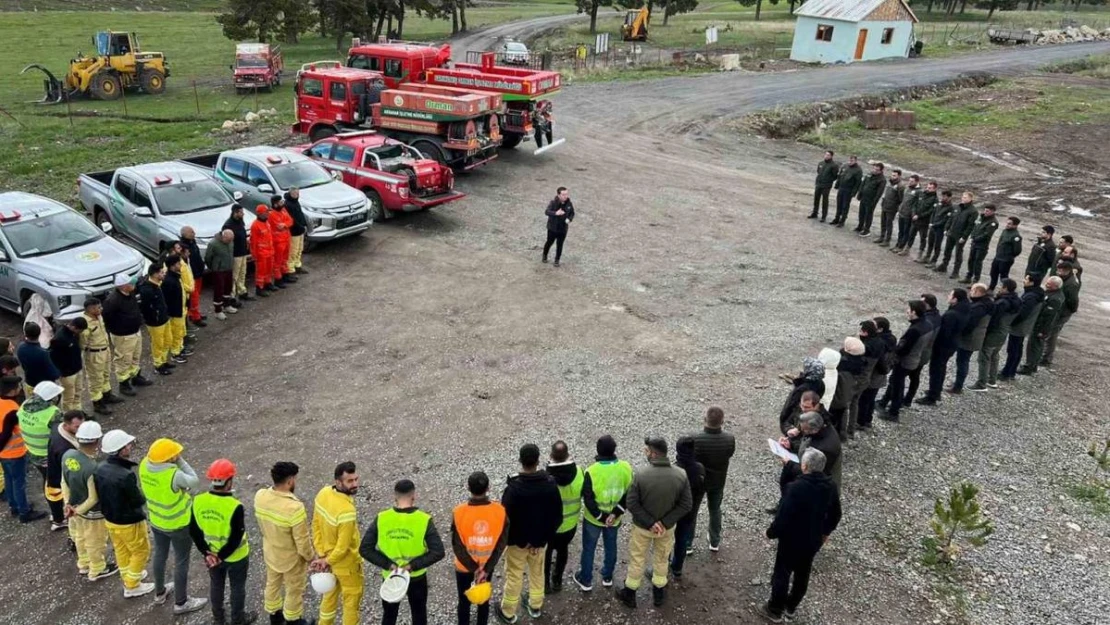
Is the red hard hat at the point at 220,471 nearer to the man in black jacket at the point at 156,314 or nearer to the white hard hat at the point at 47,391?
the white hard hat at the point at 47,391

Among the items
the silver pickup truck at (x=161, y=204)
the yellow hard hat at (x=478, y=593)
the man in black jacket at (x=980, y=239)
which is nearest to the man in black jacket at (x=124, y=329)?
the silver pickup truck at (x=161, y=204)

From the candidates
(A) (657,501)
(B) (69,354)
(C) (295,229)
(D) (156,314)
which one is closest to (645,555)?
(A) (657,501)

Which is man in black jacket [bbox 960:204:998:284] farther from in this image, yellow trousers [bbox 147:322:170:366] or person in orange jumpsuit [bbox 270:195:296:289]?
yellow trousers [bbox 147:322:170:366]

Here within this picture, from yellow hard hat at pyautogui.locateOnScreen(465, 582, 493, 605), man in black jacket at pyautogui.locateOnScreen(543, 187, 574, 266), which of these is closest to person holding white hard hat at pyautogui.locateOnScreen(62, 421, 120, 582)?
yellow hard hat at pyautogui.locateOnScreen(465, 582, 493, 605)

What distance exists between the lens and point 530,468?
579cm

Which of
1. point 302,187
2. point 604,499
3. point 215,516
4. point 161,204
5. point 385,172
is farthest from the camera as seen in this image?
point 385,172

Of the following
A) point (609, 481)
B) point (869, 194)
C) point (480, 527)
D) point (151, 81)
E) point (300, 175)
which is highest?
point (151, 81)

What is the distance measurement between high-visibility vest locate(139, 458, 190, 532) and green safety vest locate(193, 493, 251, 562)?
27 centimetres

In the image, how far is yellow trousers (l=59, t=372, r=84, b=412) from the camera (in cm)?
891

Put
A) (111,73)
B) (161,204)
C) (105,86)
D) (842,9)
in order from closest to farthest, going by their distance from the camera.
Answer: (161,204) → (105,86) → (111,73) → (842,9)

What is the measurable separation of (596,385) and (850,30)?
4010 cm

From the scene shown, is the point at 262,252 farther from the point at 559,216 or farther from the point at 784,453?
the point at 784,453

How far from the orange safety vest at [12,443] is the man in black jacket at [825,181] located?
1568 centimetres

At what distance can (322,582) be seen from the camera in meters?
5.40
